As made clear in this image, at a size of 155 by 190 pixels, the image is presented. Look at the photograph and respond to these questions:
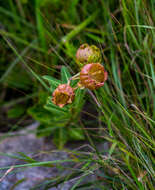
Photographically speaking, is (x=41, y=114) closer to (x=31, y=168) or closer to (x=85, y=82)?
(x=31, y=168)

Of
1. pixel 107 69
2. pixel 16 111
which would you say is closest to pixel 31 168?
pixel 16 111

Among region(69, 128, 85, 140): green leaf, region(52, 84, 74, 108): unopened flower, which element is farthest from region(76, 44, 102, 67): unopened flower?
region(69, 128, 85, 140): green leaf

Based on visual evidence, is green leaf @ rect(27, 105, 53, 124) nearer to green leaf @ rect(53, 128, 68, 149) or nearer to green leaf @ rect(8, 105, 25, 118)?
green leaf @ rect(53, 128, 68, 149)

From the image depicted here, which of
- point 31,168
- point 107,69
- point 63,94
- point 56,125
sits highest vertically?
point 63,94

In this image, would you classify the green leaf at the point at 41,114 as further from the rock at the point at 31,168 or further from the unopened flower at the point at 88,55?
the unopened flower at the point at 88,55

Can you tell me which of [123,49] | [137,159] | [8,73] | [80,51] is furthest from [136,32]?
[8,73]

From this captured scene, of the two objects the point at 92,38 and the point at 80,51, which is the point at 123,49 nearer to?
the point at 92,38
